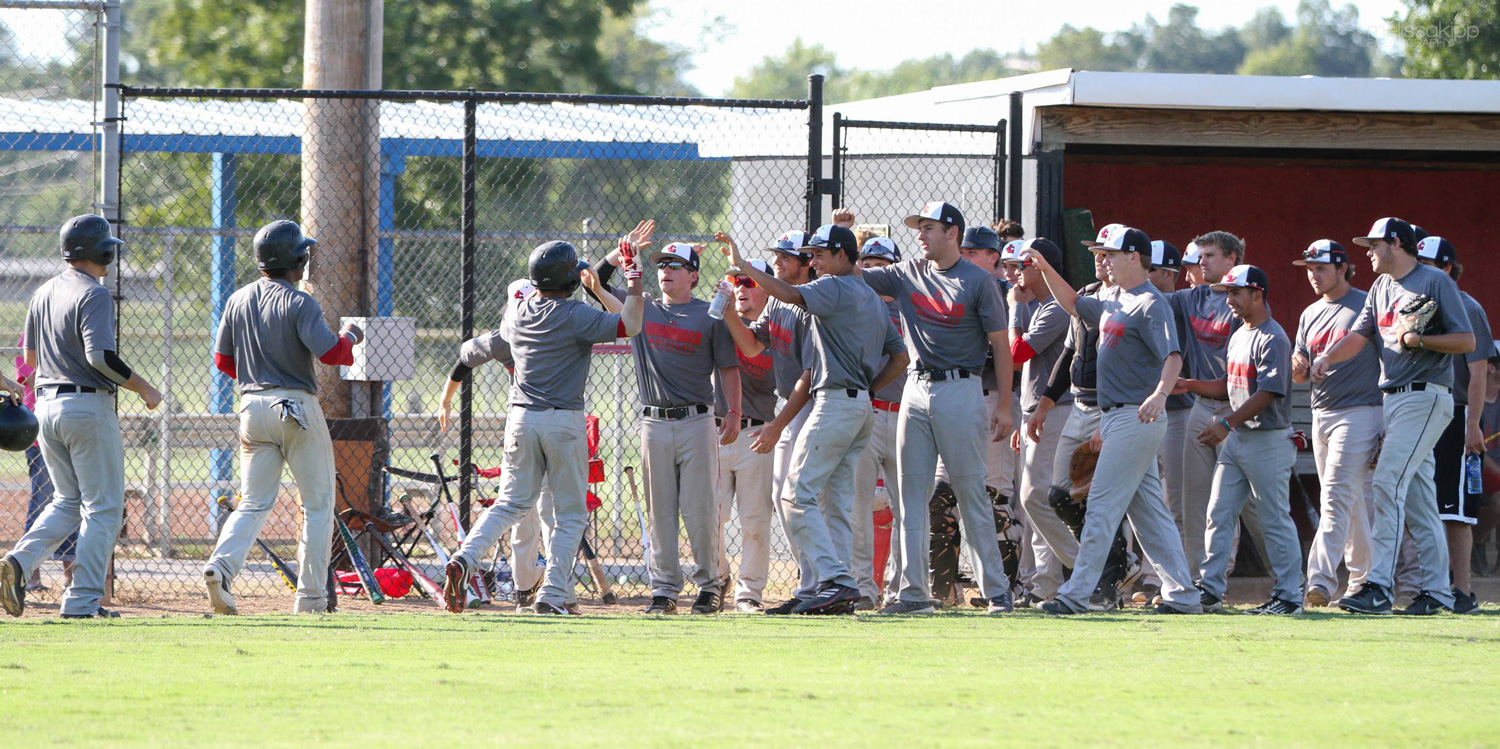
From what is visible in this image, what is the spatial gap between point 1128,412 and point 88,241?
199 inches

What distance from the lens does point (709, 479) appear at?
8.39 m

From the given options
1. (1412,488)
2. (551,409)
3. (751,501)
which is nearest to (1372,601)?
(1412,488)

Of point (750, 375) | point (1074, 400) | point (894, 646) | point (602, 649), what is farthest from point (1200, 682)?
point (750, 375)

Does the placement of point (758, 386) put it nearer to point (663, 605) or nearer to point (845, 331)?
point (845, 331)

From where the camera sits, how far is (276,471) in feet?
25.4

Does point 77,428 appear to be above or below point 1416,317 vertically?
below

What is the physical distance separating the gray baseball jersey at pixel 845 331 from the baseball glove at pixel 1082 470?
1.24 m

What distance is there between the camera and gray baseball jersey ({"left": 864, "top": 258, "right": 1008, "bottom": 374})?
7891 millimetres

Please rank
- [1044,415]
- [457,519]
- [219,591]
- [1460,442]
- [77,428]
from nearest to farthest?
[77,428] → [219,591] → [1044,415] → [1460,442] → [457,519]

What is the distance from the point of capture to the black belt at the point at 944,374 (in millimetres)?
7934

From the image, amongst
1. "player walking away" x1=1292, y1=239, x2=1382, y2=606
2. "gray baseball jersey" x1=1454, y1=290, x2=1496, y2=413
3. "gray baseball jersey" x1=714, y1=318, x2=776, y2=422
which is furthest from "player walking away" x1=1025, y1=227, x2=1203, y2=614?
"gray baseball jersey" x1=1454, y1=290, x2=1496, y2=413

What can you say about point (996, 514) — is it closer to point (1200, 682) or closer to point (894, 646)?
point (894, 646)

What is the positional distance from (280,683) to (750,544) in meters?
3.60

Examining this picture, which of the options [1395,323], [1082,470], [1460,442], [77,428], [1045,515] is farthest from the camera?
[1460,442]
